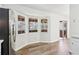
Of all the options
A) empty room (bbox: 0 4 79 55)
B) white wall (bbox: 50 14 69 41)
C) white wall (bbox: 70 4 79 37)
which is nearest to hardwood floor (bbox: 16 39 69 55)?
empty room (bbox: 0 4 79 55)

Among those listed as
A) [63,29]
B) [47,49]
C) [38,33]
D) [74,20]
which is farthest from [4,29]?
[74,20]

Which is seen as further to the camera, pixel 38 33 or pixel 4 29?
pixel 38 33

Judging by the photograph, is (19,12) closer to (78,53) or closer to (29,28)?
(29,28)

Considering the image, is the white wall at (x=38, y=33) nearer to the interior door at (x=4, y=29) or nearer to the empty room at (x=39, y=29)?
the empty room at (x=39, y=29)

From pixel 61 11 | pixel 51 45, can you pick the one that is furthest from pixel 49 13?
pixel 51 45

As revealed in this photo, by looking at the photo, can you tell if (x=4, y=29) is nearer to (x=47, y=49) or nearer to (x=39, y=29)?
(x=39, y=29)

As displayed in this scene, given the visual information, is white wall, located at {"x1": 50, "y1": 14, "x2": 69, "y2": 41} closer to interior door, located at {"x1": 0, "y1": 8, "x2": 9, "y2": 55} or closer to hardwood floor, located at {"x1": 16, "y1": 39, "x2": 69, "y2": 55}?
hardwood floor, located at {"x1": 16, "y1": 39, "x2": 69, "y2": 55}

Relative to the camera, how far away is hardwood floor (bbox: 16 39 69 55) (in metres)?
2.17

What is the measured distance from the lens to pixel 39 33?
228 cm

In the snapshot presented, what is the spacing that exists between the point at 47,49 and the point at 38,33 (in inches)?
13.8

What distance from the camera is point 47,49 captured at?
2254mm

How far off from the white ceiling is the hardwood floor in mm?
551
